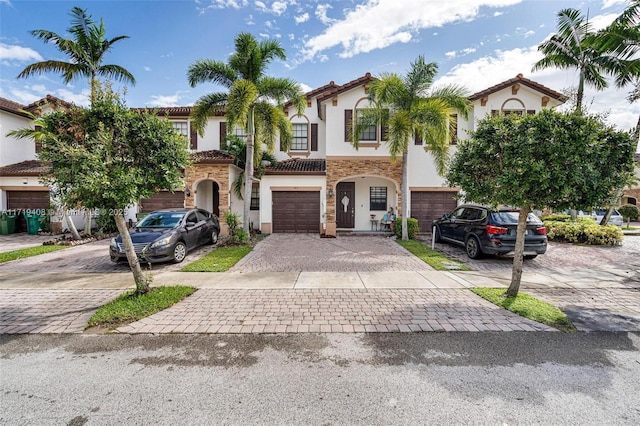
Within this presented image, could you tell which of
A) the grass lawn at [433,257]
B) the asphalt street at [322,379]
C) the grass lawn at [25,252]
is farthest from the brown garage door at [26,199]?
the grass lawn at [433,257]

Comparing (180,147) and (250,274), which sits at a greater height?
(180,147)

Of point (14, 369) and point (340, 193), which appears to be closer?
point (14, 369)

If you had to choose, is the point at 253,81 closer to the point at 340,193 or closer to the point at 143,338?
the point at 340,193

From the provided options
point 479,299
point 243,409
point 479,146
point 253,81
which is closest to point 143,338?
point 243,409

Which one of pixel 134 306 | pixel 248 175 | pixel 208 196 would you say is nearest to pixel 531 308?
pixel 134 306

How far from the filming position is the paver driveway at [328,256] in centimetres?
811

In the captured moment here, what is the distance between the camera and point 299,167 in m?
15.1

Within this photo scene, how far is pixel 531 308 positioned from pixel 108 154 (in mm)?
7894

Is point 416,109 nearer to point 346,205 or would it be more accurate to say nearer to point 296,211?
point 346,205

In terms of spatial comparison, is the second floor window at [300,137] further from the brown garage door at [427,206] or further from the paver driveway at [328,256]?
the brown garage door at [427,206]

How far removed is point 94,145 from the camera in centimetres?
473

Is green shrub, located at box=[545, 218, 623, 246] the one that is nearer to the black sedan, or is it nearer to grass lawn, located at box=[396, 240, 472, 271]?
grass lawn, located at box=[396, 240, 472, 271]

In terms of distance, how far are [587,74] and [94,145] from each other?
65.1 feet

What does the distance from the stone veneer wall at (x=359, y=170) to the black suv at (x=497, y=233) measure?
16.9 feet
